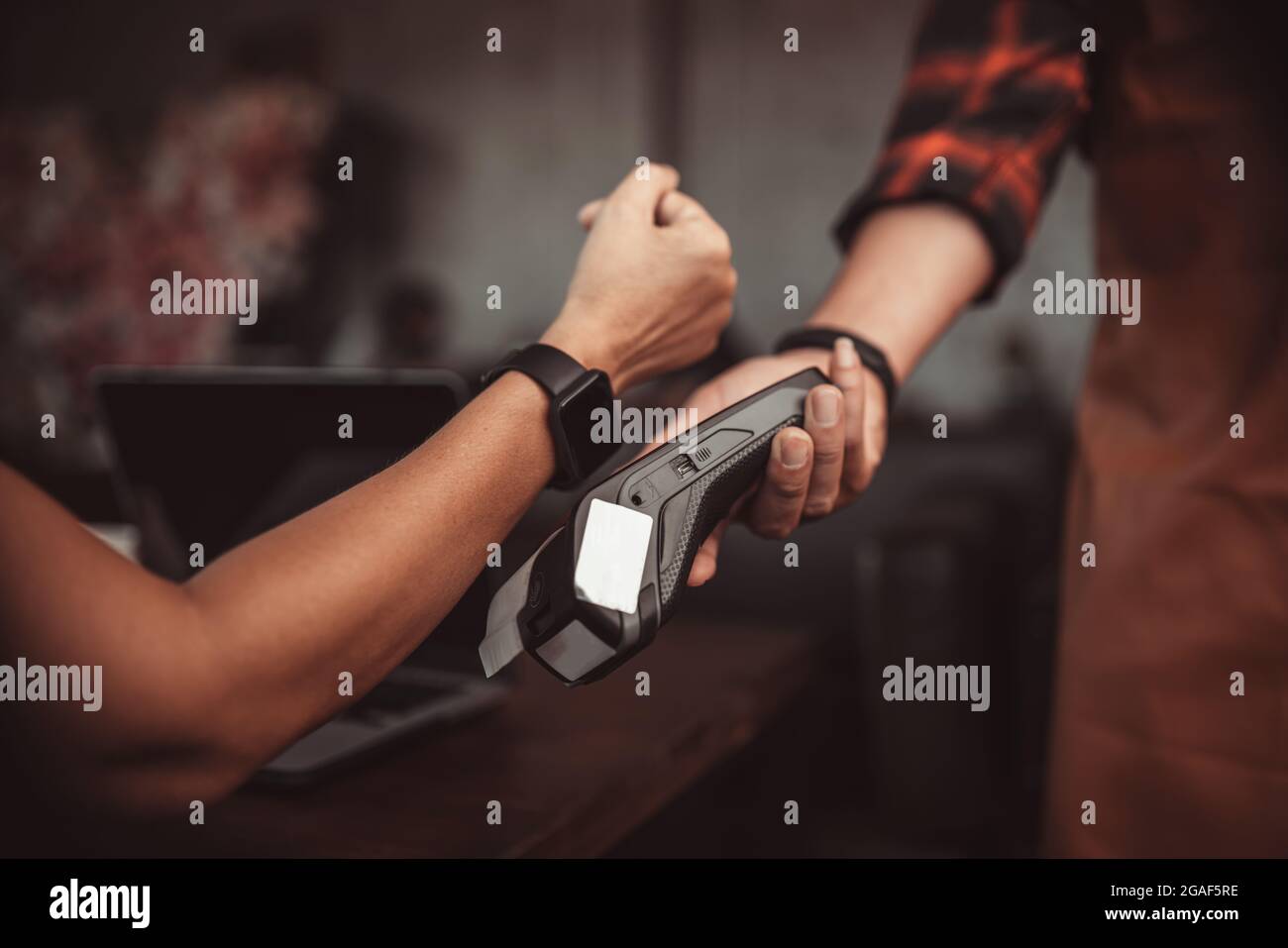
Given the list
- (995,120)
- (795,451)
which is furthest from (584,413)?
(995,120)

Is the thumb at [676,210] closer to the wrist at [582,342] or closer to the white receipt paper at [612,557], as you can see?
the wrist at [582,342]

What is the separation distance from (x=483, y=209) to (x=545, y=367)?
8.13 ft

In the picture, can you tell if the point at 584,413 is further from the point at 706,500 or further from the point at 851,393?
the point at 851,393

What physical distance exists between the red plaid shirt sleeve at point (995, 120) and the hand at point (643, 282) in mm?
198

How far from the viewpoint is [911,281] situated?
73 cm

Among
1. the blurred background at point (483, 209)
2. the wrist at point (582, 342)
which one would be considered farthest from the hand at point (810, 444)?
the blurred background at point (483, 209)

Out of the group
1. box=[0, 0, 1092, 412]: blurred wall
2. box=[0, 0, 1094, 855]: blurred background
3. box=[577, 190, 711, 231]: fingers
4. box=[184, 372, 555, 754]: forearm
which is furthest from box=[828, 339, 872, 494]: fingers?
box=[0, 0, 1092, 412]: blurred wall

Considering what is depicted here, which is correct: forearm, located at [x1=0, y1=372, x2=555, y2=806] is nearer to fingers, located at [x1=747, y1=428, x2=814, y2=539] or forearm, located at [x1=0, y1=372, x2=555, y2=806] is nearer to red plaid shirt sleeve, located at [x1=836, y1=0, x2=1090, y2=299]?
fingers, located at [x1=747, y1=428, x2=814, y2=539]

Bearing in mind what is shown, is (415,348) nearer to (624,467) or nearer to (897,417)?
(897,417)

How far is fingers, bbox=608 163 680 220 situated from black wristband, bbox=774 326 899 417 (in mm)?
162

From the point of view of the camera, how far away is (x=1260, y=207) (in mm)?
668
